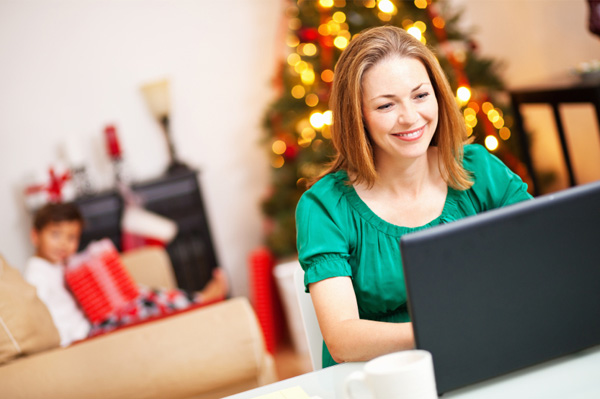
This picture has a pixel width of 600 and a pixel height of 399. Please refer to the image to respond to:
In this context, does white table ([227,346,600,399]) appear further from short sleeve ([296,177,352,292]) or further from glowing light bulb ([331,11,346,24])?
glowing light bulb ([331,11,346,24])

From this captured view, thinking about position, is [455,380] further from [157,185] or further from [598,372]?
[157,185]

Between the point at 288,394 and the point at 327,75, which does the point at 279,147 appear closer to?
the point at 327,75

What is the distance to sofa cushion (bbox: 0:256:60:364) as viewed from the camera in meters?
1.79

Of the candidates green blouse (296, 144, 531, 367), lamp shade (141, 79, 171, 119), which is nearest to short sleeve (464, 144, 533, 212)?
green blouse (296, 144, 531, 367)

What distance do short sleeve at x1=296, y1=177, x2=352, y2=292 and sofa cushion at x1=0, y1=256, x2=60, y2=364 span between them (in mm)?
897

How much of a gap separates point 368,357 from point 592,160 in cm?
288

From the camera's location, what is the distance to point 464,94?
334cm

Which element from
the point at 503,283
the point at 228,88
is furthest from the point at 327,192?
the point at 228,88

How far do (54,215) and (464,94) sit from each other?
1988 millimetres

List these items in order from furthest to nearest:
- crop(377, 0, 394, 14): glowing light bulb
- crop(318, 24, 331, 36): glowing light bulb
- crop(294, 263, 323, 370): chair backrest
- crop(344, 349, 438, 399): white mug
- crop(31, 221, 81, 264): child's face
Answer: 1. crop(318, 24, 331, 36): glowing light bulb
2. crop(377, 0, 394, 14): glowing light bulb
3. crop(31, 221, 81, 264): child's face
4. crop(294, 263, 323, 370): chair backrest
5. crop(344, 349, 438, 399): white mug

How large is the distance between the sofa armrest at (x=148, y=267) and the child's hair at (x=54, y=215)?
0.35 m

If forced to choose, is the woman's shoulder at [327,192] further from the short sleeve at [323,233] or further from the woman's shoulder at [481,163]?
the woman's shoulder at [481,163]

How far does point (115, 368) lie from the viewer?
1757 mm

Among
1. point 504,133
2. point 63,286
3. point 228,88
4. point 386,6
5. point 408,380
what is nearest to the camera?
point 408,380
